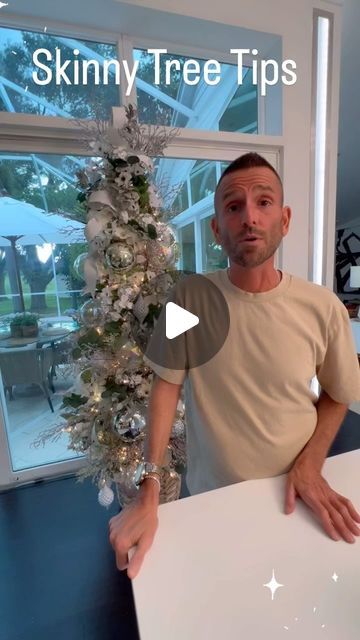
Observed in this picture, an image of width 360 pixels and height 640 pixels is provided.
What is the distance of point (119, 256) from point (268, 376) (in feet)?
2.72

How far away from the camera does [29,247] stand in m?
2.05

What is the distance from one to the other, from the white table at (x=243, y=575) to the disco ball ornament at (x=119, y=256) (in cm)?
97

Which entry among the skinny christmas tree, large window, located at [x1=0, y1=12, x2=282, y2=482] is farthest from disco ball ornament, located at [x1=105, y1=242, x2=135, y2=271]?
large window, located at [x1=0, y1=12, x2=282, y2=482]

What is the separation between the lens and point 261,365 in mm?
835

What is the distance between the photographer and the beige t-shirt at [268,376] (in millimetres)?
832

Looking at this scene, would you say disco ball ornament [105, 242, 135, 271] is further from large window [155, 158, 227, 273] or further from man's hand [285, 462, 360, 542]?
man's hand [285, 462, 360, 542]

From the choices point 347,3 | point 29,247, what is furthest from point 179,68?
point 29,247

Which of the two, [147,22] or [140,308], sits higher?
[147,22]

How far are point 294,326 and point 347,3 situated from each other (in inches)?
108

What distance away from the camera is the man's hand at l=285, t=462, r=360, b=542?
59cm

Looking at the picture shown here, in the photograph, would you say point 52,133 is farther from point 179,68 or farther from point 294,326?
point 294,326

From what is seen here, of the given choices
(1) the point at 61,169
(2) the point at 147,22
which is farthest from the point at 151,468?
(2) the point at 147,22

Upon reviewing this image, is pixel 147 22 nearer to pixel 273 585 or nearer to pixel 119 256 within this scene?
pixel 119 256
